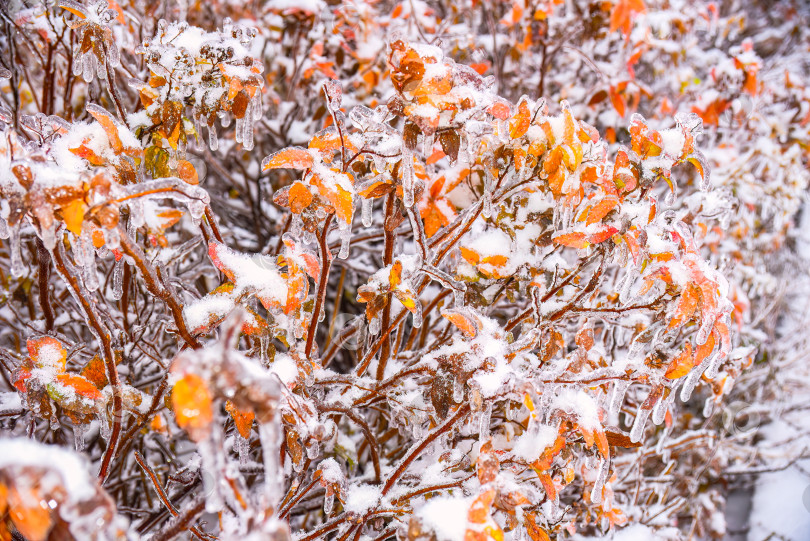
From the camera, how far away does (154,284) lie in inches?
38.0

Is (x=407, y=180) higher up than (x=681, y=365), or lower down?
higher up

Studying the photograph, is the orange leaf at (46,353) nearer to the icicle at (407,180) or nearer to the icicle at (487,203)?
the icicle at (407,180)

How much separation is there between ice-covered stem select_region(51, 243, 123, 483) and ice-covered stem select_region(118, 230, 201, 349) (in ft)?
0.42

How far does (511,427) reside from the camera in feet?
4.60

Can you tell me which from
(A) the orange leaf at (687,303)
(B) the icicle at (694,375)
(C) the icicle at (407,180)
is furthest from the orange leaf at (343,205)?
(B) the icicle at (694,375)

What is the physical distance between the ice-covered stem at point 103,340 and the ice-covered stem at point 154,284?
13 cm

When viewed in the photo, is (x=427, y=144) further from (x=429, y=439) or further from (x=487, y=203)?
(x=429, y=439)

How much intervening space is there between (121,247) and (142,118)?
40cm

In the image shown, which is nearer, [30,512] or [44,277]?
[30,512]

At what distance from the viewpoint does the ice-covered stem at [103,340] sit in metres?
A: 0.97

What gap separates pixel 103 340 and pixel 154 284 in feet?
0.62

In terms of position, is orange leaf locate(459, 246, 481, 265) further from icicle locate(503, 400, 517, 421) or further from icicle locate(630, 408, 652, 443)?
icicle locate(630, 408, 652, 443)

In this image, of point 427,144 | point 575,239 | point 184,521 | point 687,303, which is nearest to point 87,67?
point 427,144

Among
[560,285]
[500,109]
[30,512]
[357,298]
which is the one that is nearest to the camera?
[30,512]
